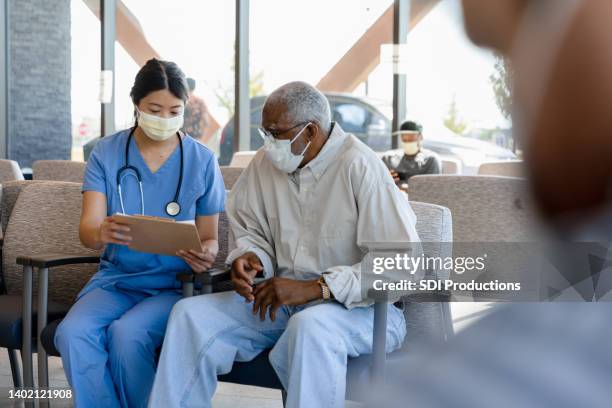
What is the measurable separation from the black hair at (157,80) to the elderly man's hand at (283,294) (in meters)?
0.87

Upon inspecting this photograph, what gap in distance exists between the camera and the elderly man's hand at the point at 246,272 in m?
2.54

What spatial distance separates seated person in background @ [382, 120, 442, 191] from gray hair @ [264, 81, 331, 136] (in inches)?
99.8

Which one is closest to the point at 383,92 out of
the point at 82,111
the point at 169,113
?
the point at 82,111

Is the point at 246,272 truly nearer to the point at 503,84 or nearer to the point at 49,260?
the point at 49,260

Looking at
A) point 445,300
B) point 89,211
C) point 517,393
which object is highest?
point 517,393

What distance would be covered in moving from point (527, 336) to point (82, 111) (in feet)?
26.9

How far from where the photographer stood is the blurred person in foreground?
34 centimetres

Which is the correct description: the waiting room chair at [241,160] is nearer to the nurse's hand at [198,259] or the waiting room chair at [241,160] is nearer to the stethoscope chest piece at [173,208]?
the stethoscope chest piece at [173,208]

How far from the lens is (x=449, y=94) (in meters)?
0.45

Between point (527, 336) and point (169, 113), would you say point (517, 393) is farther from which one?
point (169, 113)

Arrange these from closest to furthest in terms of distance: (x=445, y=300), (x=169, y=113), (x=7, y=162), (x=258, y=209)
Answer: (x=445, y=300) < (x=258, y=209) < (x=169, y=113) < (x=7, y=162)

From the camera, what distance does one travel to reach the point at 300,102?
2.68 metres

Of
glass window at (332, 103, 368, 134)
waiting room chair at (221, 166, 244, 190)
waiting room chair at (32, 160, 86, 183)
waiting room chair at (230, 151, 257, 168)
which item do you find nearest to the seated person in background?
waiting room chair at (230, 151, 257, 168)

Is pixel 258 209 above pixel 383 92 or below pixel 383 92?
below
